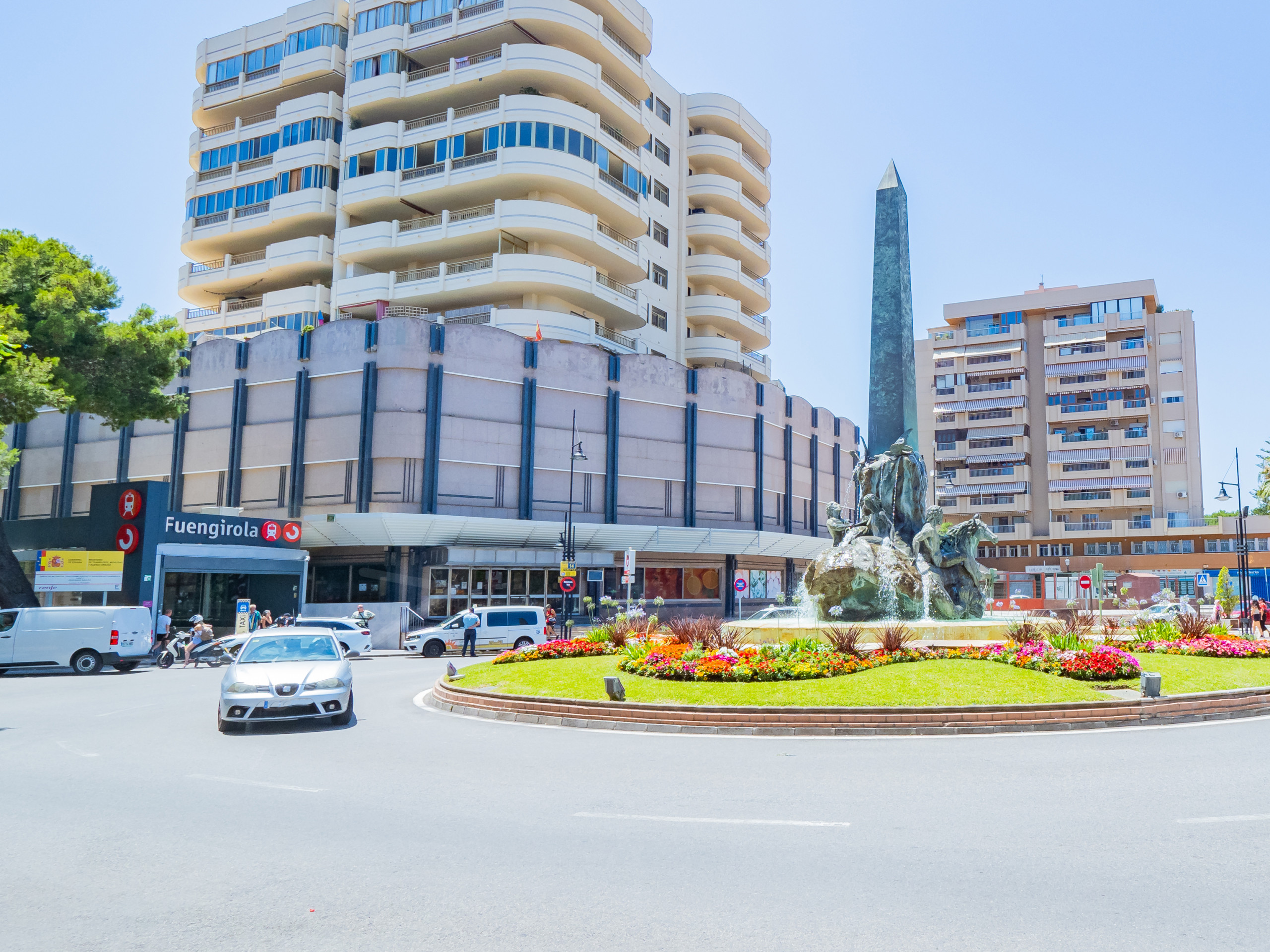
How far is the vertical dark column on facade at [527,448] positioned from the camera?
4472cm

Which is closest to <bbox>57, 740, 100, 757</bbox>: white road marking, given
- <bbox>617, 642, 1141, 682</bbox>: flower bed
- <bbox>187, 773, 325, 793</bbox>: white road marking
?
<bbox>187, 773, 325, 793</bbox>: white road marking

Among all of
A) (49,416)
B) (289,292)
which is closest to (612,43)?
(289,292)

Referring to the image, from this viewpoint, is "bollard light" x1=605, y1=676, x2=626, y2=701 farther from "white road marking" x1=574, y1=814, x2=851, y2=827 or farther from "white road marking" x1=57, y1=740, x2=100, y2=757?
"white road marking" x1=57, y1=740, x2=100, y2=757

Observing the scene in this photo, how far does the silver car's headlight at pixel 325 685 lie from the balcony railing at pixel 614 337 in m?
39.3

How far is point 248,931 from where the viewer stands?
4949 millimetres

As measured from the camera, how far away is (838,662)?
50.9 feet

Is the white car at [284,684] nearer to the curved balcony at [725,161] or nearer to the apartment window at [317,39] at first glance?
the apartment window at [317,39]

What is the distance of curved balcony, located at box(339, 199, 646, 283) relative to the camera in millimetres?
47406

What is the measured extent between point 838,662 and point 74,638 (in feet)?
63.7

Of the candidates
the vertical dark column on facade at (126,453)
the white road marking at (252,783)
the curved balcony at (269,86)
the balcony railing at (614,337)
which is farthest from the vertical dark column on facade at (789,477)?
the white road marking at (252,783)

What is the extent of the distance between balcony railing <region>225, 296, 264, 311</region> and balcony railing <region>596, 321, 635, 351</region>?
20.6m

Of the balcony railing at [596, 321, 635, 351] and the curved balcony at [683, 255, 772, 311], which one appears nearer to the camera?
the balcony railing at [596, 321, 635, 351]

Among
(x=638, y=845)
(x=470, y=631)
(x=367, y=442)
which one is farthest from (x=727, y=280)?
(x=638, y=845)

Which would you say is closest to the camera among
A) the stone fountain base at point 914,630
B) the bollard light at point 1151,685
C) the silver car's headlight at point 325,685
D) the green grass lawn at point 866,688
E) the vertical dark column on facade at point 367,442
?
the silver car's headlight at point 325,685
